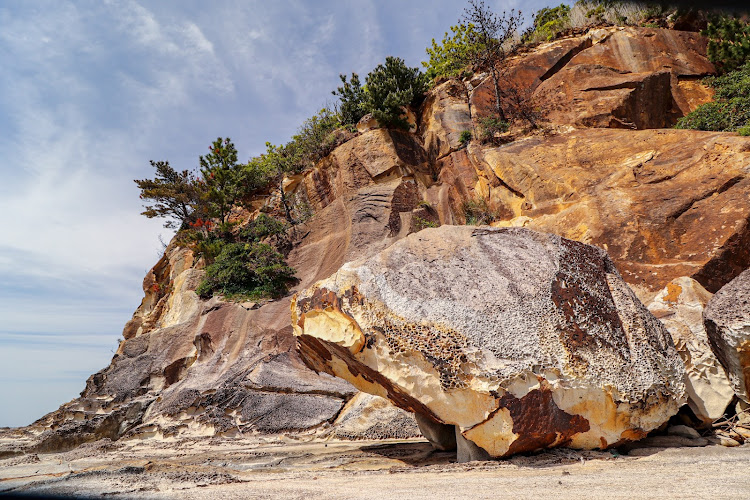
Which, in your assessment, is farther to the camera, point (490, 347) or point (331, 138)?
point (331, 138)

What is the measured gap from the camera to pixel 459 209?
14477 mm

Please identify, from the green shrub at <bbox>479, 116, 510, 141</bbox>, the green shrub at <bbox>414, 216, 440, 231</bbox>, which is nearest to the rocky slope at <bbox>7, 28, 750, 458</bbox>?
the green shrub at <bbox>414, 216, 440, 231</bbox>

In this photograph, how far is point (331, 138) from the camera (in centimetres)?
1777

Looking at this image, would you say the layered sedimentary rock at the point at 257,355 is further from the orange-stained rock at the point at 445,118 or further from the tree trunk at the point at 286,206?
the orange-stained rock at the point at 445,118

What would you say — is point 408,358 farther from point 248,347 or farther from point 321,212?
point 321,212

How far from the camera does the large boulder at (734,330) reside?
5.32 metres

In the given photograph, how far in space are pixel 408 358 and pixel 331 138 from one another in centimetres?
1381

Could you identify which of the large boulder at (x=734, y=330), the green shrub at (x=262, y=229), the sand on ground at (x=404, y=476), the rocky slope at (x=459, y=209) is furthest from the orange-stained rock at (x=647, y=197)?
the green shrub at (x=262, y=229)

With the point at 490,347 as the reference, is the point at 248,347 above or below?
above

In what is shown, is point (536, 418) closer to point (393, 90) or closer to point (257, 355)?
point (257, 355)

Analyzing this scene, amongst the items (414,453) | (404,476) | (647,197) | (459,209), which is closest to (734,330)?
(404,476)

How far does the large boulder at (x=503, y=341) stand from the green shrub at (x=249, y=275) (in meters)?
8.89

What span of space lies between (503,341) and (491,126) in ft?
33.9

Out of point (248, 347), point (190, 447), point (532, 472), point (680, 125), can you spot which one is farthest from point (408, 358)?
point (680, 125)
